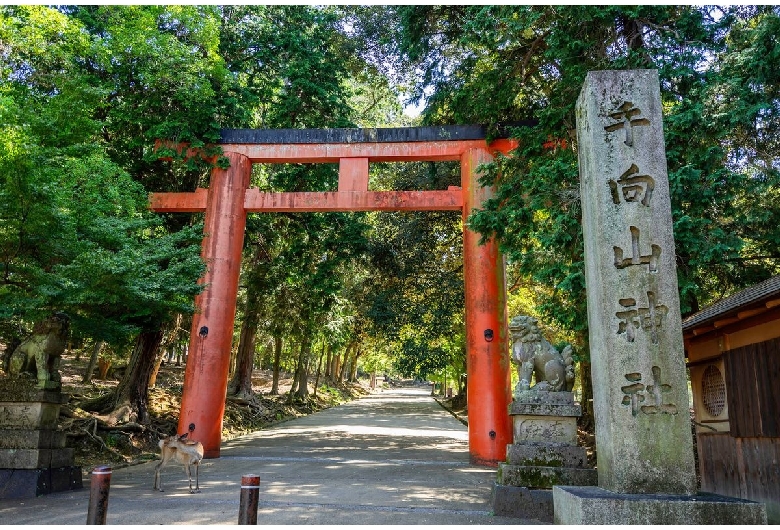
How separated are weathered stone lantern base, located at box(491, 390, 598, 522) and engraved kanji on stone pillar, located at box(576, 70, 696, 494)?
2324mm

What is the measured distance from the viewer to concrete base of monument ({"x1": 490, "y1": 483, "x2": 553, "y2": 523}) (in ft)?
23.3

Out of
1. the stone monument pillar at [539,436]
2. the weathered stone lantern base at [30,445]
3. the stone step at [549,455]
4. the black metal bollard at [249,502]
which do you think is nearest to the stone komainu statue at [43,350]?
the weathered stone lantern base at [30,445]

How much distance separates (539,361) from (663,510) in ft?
12.6

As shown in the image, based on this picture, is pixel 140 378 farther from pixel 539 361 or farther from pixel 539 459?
pixel 539 459

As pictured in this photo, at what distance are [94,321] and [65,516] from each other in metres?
2.88

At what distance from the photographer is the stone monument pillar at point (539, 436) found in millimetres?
7203

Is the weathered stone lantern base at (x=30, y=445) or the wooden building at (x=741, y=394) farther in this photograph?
the weathered stone lantern base at (x=30, y=445)

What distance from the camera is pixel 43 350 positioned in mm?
8352

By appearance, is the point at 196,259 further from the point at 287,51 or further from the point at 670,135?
the point at 287,51

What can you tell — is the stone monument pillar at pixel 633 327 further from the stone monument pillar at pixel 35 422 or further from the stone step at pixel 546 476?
the stone monument pillar at pixel 35 422

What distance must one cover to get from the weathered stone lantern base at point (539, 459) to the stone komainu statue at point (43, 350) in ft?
22.4

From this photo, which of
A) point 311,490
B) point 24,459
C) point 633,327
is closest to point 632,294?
point 633,327


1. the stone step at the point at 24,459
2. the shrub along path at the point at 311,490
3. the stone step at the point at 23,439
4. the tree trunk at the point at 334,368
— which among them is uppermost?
the tree trunk at the point at 334,368

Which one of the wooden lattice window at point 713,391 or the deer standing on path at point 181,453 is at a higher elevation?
the wooden lattice window at point 713,391
